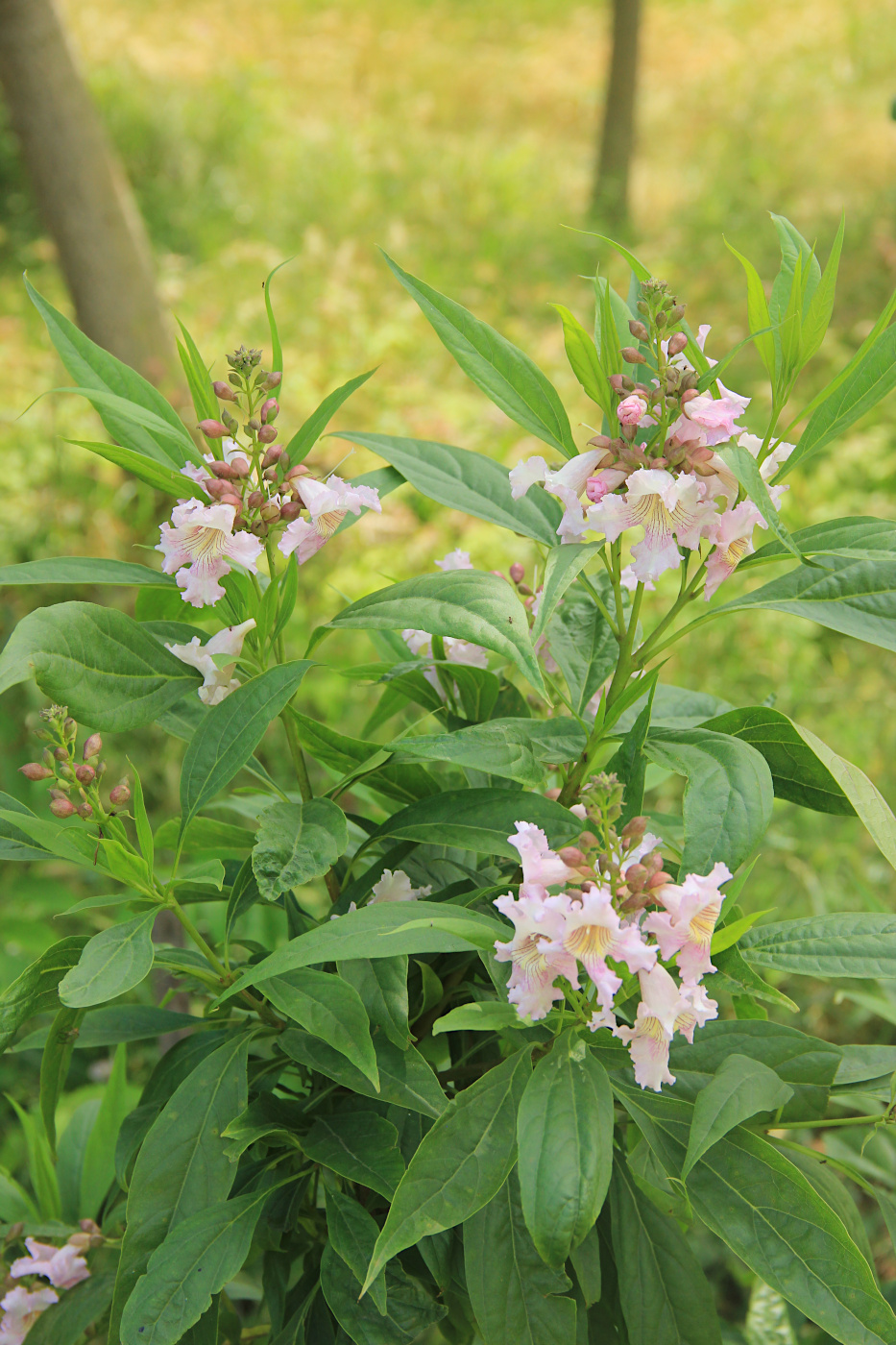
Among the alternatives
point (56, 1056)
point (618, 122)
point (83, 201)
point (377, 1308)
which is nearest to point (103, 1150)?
point (56, 1056)

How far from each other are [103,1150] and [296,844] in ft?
2.25

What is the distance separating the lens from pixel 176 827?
40.8 inches

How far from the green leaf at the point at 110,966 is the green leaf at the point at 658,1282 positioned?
18.0 inches

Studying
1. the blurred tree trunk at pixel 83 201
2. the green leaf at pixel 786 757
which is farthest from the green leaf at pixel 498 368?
the blurred tree trunk at pixel 83 201

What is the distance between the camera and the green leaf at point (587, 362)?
2.65 ft

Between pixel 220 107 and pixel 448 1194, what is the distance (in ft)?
25.0

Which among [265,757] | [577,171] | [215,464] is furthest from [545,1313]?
[577,171]

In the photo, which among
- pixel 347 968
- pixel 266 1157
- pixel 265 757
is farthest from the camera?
pixel 265 757

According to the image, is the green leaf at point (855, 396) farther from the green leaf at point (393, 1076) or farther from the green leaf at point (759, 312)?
the green leaf at point (393, 1076)

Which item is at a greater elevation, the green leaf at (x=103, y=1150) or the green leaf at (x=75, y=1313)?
the green leaf at (x=103, y=1150)

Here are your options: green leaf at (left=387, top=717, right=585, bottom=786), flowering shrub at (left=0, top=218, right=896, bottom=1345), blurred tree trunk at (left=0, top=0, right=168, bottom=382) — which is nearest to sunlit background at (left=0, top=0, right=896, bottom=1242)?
blurred tree trunk at (left=0, top=0, right=168, bottom=382)

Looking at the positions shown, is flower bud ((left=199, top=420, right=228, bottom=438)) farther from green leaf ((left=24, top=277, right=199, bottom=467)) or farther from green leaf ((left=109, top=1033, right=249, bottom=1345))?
green leaf ((left=109, top=1033, right=249, bottom=1345))

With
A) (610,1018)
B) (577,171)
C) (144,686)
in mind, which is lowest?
(610,1018)

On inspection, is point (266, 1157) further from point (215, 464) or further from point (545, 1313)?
point (215, 464)
